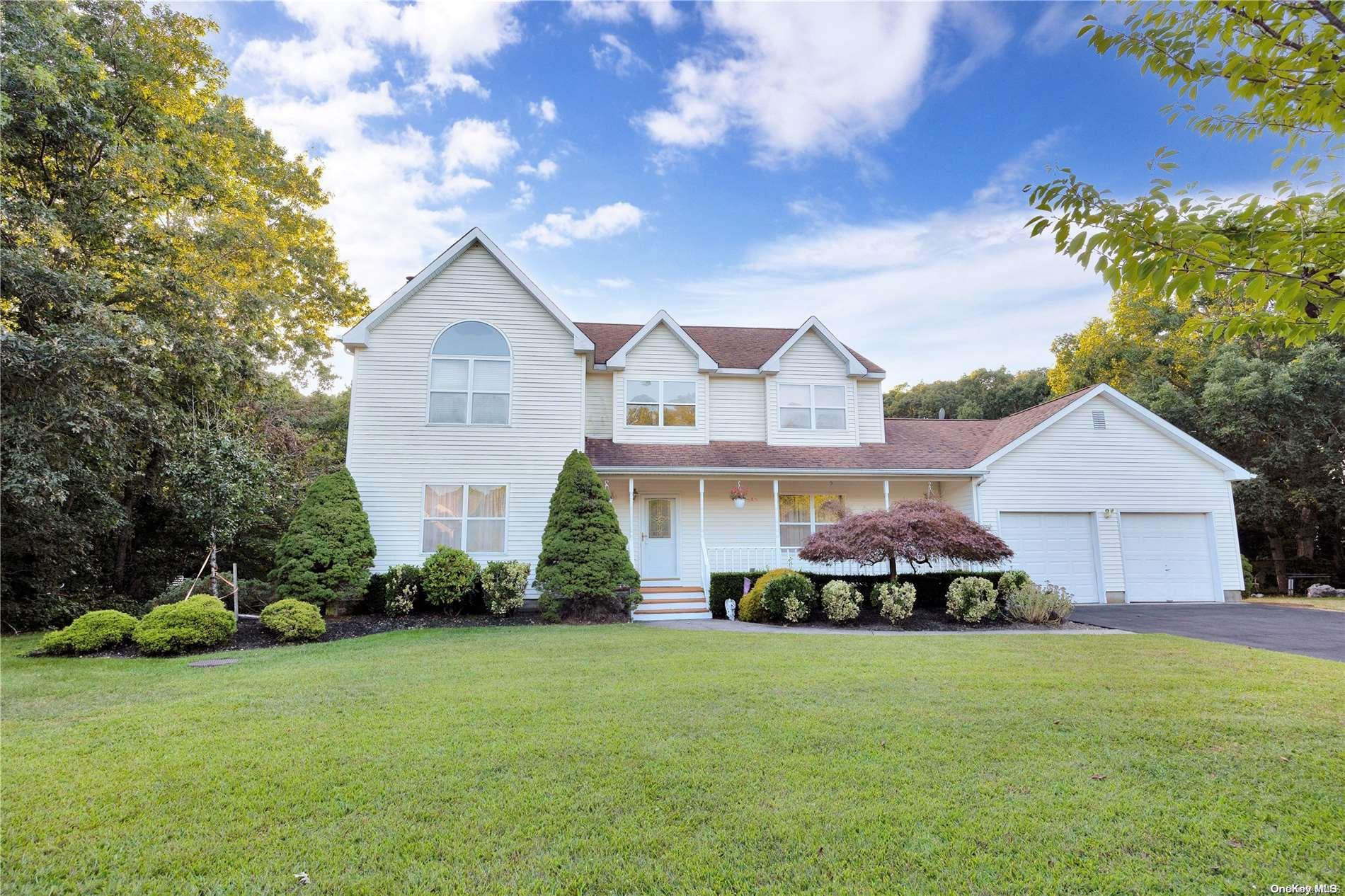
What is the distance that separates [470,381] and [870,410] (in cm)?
1147

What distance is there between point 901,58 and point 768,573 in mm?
10350

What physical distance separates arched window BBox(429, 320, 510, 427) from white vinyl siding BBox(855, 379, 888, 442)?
405 inches

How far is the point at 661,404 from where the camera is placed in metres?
17.2

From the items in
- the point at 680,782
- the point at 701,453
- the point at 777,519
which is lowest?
the point at 680,782

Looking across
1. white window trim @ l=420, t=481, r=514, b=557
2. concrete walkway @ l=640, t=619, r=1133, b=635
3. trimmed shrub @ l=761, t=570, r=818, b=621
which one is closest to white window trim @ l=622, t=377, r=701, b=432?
white window trim @ l=420, t=481, r=514, b=557

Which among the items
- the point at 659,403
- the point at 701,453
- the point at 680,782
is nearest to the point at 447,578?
the point at 701,453

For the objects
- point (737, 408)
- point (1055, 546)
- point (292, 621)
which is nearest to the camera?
point (292, 621)

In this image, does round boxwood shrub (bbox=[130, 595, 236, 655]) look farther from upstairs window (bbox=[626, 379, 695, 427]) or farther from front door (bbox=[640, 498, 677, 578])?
upstairs window (bbox=[626, 379, 695, 427])

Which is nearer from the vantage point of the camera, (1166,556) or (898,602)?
(898,602)

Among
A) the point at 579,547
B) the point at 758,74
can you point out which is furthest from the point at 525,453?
the point at 758,74

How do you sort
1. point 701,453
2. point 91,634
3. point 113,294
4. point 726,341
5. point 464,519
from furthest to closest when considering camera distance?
point 726,341 → point 701,453 → point 464,519 → point 113,294 → point 91,634

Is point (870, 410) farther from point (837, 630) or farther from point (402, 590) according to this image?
point (402, 590)

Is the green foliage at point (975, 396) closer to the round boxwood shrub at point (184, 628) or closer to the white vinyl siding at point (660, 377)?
the white vinyl siding at point (660, 377)

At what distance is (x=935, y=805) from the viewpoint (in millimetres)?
3562
